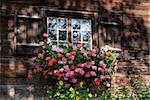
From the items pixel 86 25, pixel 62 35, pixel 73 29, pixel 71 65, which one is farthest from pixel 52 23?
pixel 71 65

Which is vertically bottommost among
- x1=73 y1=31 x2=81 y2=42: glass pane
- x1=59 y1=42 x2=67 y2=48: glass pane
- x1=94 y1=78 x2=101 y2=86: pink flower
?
x1=94 y1=78 x2=101 y2=86: pink flower

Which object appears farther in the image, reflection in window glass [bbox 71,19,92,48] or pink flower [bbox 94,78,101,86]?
reflection in window glass [bbox 71,19,92,48]

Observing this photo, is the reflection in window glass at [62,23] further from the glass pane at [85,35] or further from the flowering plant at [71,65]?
the flowering plant at [71,65]

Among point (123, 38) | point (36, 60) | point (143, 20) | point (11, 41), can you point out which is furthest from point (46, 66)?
point (143, 20)

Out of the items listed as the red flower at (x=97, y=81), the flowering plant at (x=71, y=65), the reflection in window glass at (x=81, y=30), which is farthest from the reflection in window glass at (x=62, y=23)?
the red flower at (x=97, y=81)

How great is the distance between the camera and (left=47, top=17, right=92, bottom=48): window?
10625mm

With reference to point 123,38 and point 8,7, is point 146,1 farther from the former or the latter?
point 8,7

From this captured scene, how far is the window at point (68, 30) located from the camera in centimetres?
1062

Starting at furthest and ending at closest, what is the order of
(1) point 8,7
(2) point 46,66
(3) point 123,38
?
(3) point 123,38 < (1) point 8,7 < (2) point 46,66

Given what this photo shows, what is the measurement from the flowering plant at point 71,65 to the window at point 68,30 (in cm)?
70

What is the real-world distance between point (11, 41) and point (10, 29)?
0.99ft

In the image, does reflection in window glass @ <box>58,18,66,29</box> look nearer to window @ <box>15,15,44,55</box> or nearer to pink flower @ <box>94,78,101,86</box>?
window @ <box>15,15,44,55</box>

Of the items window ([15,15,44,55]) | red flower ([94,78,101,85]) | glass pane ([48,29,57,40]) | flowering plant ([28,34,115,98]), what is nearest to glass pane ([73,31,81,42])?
glass pane ([48,29,57,40])

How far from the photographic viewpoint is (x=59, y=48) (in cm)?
973
